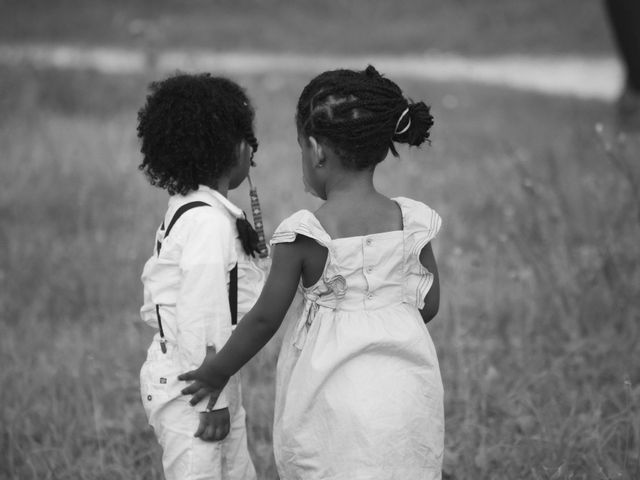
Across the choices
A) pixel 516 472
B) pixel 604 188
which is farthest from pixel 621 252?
pixel 516 472

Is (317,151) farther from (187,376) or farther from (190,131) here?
(187,376)

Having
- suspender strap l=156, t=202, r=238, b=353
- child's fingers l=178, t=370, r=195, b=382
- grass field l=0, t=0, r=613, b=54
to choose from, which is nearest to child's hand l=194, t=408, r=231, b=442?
child's fingers l=178, t=370, r=195, b=382

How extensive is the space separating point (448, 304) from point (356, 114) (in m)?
1.92

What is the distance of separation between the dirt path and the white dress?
769cm

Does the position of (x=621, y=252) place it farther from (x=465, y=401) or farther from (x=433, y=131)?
(x=433, y=131)

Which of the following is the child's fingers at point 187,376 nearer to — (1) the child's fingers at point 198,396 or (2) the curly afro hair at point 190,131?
(1) the child's fingers at point 198,396

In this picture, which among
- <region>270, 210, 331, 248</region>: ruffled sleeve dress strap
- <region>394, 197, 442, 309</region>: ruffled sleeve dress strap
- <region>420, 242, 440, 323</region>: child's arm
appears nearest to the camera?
<region>270, 210, 331, 248</region>: ruffled sleeve dress strap

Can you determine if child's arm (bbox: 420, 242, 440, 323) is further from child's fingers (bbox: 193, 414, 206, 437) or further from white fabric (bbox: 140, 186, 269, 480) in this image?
child's fingers (bbox: 193, 414, 206, 437)

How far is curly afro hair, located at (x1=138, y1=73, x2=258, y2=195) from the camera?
2.11 metres

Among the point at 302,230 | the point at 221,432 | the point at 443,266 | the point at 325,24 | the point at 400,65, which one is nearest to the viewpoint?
the point at 302,230

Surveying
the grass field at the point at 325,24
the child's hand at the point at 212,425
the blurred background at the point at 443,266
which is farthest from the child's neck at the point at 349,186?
the grass field at the point at 325,24

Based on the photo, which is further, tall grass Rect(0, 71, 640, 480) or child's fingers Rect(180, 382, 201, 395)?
tall grass Rect(0, 71, 640, 480)

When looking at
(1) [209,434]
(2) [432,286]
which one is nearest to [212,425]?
(1) [209,434]

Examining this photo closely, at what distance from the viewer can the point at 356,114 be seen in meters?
1.88
